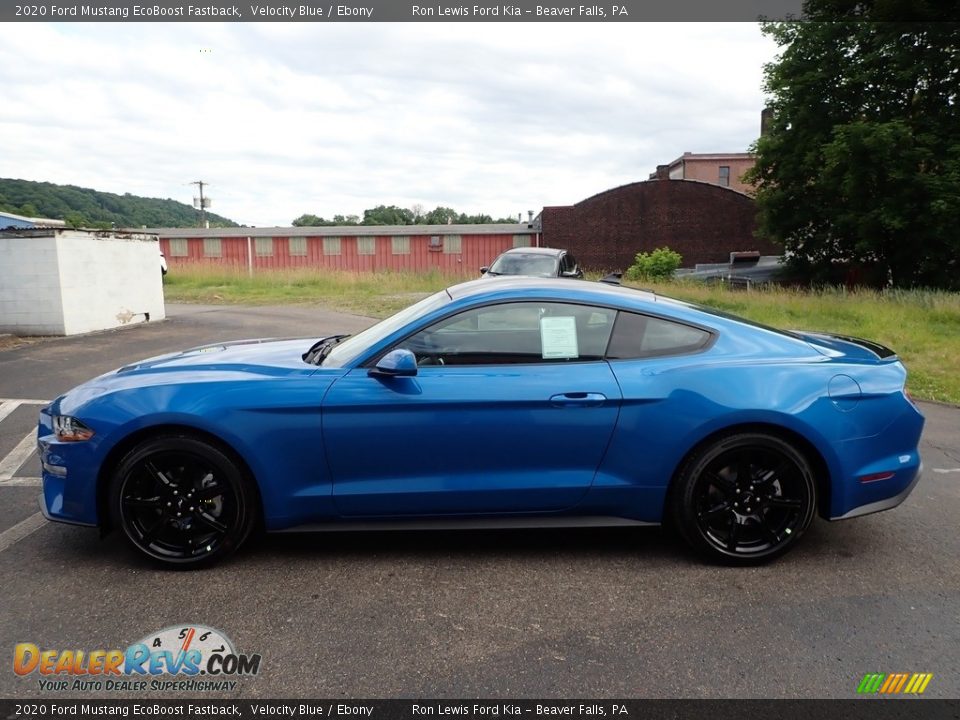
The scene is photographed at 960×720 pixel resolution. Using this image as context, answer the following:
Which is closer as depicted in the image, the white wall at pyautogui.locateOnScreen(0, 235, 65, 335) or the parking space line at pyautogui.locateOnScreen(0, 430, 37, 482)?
the parking space line at pyautogui.locateOnScreen(0, 430, 37, 482)

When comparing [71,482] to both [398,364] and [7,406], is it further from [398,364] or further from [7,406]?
[7,406]

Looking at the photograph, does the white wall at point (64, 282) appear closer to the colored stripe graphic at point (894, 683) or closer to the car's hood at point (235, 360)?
the car's hood at point (235, 360)

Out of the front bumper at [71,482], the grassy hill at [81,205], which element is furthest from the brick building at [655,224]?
the front bumper at [71,482]

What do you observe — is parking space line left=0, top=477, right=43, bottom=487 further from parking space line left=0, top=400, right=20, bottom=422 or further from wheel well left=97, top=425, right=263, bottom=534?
parking space line left=0, top=400, right=20, bottom=422

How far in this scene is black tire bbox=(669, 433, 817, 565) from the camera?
3.47 m

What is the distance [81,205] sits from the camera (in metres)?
59.3

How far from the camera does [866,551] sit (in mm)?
3797

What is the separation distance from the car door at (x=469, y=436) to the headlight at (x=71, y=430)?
116 cm

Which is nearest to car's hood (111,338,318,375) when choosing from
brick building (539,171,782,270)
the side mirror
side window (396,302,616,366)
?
the side mirror

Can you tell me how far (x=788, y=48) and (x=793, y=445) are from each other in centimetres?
2614

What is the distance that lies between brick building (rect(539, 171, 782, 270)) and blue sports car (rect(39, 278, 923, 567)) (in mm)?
37922

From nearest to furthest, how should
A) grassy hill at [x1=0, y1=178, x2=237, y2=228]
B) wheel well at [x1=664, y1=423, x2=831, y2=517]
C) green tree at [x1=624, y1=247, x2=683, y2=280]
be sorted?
wheel well at [x1=664, y1=423, x2=831, y2=517] < green tree at [x1=624, y1=247, x2=683, y2=280] < grassy hill at [x1=0, y1=178, x2=237, y2=228]

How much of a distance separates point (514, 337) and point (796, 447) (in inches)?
59.6
